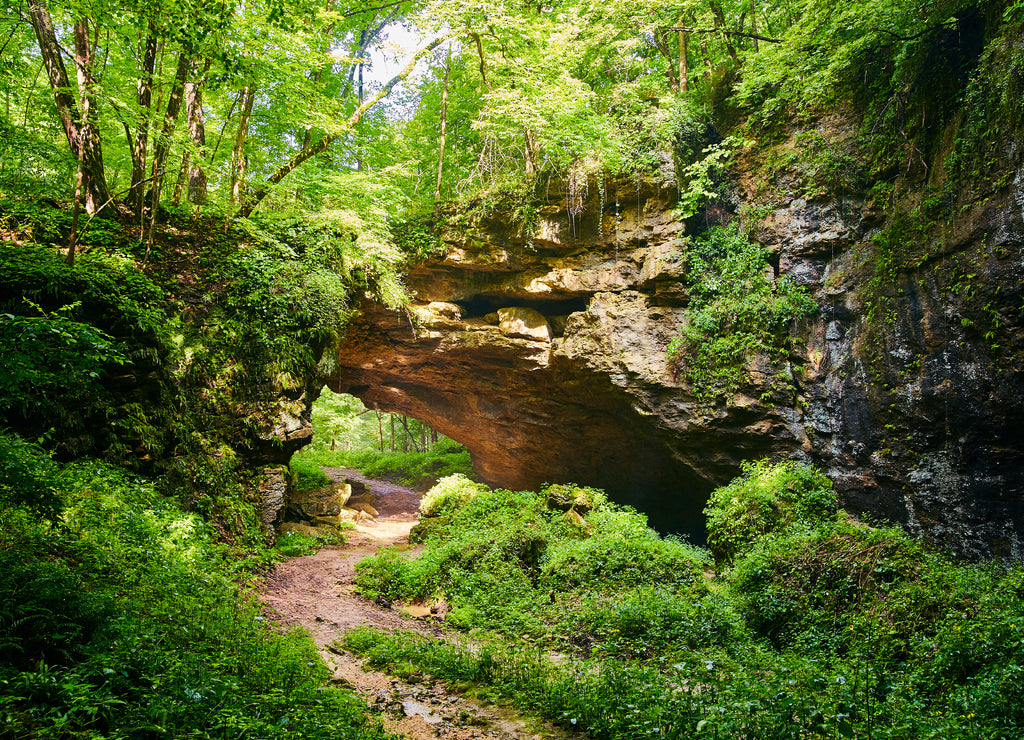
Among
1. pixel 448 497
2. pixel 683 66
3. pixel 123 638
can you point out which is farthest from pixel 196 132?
pixel 683 66

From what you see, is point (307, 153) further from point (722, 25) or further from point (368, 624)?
point (722, 25)

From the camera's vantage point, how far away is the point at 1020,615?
5.28 meters

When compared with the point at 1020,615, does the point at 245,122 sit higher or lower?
higher

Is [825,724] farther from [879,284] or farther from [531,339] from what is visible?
[531,339]

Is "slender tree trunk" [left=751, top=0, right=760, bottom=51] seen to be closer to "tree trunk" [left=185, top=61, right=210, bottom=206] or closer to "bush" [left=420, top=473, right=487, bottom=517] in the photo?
"tree trunk" [left=185, top=61, right=210, bottom=206]

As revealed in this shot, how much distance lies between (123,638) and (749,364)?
11557 mm

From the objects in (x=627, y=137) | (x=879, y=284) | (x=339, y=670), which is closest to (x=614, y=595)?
(x=339, y=670)

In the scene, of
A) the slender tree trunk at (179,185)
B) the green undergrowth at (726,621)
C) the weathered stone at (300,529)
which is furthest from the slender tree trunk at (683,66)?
the weathered stone at (300,529)

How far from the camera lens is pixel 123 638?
3.28 metres

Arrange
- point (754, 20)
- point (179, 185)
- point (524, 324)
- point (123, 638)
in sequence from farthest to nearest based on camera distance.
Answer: point (524, 324), point (754, 20), point (179, 185), point (123, 638)

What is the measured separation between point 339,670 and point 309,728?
249 centimetres

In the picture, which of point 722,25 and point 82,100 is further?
point 722,25

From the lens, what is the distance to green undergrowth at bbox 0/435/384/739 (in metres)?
2.67

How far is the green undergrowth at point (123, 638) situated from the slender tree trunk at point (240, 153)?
7545 millimetres
